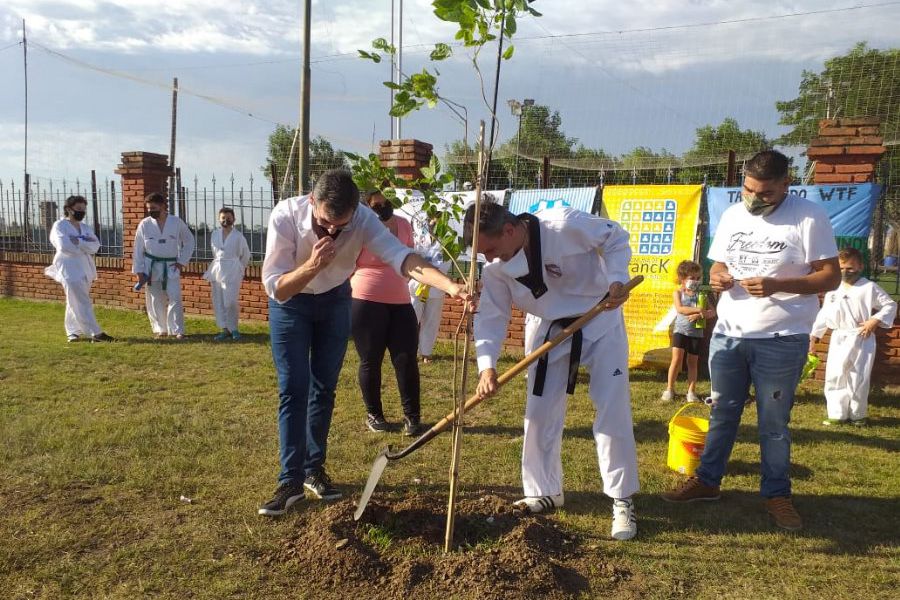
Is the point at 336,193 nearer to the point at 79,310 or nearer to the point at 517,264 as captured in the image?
the point at 517,264

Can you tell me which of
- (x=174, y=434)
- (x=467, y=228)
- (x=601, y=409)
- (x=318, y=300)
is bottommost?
(x=174, y=434)

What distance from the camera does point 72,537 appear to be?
344 centimetres

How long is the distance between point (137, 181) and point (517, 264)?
32.3 feet

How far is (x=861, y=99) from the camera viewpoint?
810 cm

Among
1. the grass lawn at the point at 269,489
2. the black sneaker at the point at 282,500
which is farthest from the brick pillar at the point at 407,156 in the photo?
the black sneaker at the point at 282,500

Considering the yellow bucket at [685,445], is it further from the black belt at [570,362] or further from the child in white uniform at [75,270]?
the child in white uniform at [75,270]

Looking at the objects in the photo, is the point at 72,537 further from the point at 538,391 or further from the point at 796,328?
the point at 796,328

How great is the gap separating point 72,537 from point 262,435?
5.93 feet

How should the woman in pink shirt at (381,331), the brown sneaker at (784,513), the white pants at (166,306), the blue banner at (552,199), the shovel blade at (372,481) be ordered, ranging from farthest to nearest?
the white pants at (166,306) < the blue banner at (552,199) < the woman in pink shirt at (381,331) < the brown sneaker at (784,513) < the shovel blade at (372,481)

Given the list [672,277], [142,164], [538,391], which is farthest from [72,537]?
[142,164]

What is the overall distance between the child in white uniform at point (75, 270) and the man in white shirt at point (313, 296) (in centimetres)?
635

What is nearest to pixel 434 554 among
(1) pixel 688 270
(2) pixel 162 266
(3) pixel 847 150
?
(1) pixel 688 270

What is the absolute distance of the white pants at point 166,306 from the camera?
941 cm

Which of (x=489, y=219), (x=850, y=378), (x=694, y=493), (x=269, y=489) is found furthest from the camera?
(x=850, y=378)
